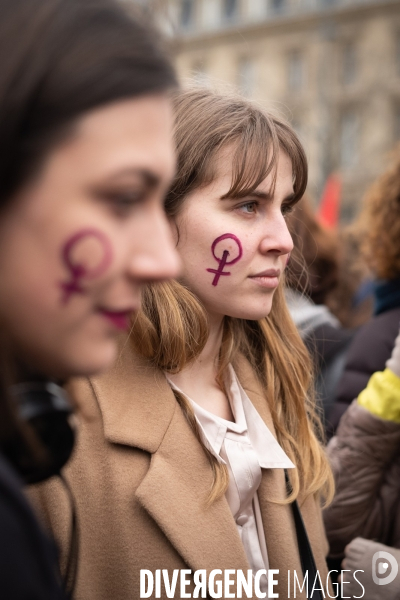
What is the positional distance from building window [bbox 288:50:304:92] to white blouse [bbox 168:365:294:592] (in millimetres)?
34927

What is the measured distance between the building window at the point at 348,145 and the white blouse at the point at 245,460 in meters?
31.2

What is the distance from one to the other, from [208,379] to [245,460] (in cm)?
30

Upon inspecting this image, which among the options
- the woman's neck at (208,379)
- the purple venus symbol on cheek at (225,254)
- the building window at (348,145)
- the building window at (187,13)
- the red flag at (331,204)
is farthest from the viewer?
the building window at (187,13)

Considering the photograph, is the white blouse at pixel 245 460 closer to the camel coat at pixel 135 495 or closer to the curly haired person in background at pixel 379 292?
the camel coat at pixel 135 495

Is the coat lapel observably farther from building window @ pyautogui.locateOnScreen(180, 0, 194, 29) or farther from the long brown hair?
building window @ pyautogui.locateOnScreen(180, 0, 194, 29)

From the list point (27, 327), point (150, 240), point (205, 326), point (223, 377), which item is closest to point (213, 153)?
point (205, 326)

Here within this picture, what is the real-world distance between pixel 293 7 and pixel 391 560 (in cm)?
3666

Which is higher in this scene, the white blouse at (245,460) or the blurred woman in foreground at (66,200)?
the blurred woman in foreground at (66,200)

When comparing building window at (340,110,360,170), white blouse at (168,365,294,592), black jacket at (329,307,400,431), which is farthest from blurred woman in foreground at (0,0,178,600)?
building window at (340,110,360,170)

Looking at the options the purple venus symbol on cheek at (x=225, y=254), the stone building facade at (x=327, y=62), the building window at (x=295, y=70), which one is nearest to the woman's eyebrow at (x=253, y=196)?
the purple venus symbol on cheek at (x=225, y=254)

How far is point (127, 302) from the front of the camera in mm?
976

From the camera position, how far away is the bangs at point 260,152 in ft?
6.41

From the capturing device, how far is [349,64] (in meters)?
33.0

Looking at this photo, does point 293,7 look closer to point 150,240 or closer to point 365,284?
point 365,284
